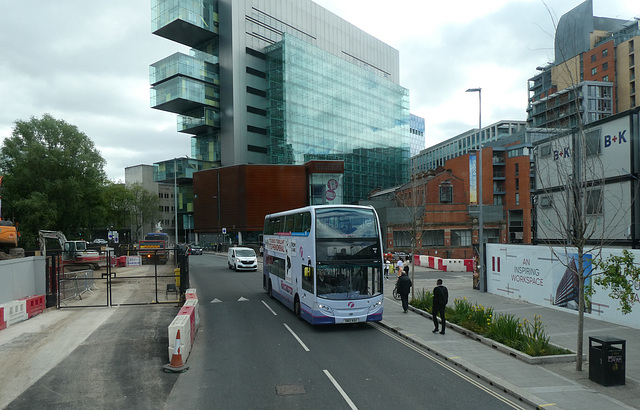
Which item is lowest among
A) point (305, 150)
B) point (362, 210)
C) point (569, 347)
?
point (569, 347)

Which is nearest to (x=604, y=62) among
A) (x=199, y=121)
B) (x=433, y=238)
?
(x=433, y=238)

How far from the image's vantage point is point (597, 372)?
31.3 ft

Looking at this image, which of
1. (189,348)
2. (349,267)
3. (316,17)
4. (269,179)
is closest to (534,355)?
(349,267)

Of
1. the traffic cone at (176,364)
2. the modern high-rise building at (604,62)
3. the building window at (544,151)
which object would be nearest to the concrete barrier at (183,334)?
the traffic cone at (176,364)

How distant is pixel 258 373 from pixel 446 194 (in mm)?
55274

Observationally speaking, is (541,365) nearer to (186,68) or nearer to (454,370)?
(454,370)

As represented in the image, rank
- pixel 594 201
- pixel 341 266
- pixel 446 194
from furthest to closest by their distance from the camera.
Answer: pixel 446 194
pixel 594 201
pixel 341 266

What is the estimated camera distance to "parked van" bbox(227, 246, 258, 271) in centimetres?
3831

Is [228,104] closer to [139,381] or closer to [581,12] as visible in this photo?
[139,381]

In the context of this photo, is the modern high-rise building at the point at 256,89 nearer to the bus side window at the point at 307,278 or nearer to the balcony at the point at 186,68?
the balcony at the point at 186,68

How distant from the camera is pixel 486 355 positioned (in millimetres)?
12008

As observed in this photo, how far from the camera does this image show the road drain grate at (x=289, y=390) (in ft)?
30.4

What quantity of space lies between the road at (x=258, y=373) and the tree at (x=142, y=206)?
8718 cm

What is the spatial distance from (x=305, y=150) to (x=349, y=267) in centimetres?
6476
